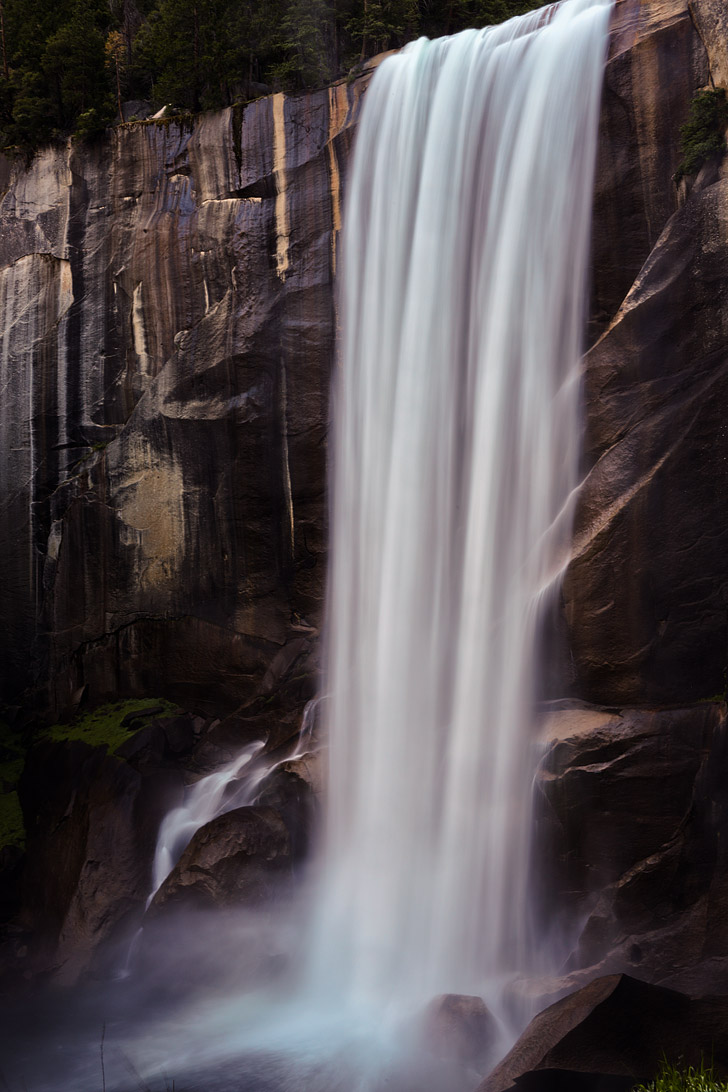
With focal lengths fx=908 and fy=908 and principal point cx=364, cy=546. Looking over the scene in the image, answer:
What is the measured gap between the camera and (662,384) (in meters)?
10.7

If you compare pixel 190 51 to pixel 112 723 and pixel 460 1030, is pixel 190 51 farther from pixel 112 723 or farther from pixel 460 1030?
pixel 460 1030

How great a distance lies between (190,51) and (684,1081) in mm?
17719

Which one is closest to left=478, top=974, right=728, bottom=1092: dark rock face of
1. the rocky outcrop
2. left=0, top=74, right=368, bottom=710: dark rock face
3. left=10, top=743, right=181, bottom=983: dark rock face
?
the rocky outcrop

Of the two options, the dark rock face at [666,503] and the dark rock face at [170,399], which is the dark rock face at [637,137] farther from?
the dark rock face at [170,399]

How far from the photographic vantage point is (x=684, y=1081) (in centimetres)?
755

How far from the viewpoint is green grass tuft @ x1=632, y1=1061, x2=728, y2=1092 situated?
7155 mm

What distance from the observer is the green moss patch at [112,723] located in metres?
15.6

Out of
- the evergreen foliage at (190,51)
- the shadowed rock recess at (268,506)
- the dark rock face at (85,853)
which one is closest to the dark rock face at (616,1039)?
the shadowed rock recess at (268,506)

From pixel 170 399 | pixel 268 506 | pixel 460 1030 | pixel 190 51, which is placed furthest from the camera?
pixel 190 51

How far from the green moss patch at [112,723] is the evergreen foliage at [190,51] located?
10749 mm

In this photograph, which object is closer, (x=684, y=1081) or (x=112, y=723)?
(x=684, y=1081)

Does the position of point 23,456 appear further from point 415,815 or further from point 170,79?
point 415,815

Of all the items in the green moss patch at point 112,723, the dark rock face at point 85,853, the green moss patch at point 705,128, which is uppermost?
the green moss patch at point 705,128

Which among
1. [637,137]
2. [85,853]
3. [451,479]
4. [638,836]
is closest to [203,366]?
[451,479]
